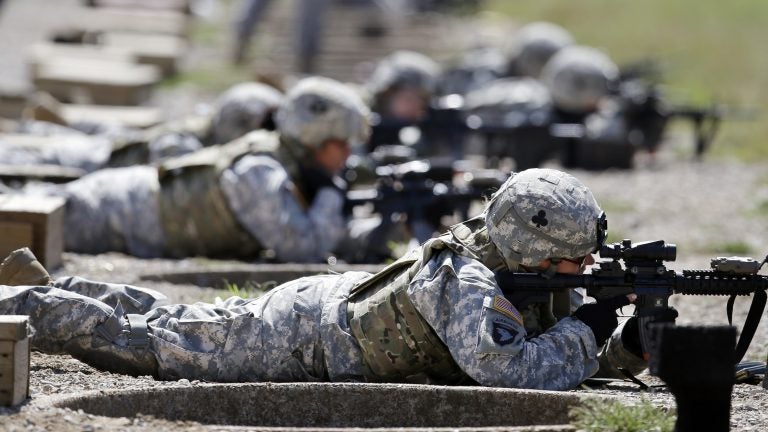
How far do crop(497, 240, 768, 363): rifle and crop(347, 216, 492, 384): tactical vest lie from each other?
1.10 ft

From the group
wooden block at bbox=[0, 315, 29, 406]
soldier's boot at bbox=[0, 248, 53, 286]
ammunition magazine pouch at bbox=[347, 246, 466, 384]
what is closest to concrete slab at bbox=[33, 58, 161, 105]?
soldier's boot at bbox=[0, 248, 53, 286]

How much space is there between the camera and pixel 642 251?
6.47 meters

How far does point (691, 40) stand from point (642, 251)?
28469mm

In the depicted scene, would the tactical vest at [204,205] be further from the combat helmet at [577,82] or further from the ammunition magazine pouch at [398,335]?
the combat helmet at [577,82]

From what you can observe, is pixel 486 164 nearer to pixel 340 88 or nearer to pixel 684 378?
pixel 340 88

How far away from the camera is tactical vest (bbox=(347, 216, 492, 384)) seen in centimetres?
648

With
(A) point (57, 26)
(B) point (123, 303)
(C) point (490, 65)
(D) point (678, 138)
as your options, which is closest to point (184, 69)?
(A) point (57, 26)

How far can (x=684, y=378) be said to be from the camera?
530 centimetres

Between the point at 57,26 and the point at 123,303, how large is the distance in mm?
21181

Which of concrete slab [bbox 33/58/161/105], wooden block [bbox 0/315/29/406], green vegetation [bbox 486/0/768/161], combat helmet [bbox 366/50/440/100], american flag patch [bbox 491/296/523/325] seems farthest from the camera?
green vegetation [bbox 486/0/768/161]

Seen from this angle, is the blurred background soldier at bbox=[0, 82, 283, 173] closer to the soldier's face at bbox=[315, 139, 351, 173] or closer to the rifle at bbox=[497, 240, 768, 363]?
the soldier's face at bbox=[315, 139, 351, 173]

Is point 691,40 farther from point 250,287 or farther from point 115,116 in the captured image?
point 250,287

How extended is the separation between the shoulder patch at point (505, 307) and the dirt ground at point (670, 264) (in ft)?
1.56

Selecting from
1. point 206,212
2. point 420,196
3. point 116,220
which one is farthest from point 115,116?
point 420,196
